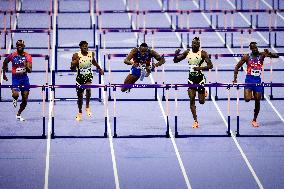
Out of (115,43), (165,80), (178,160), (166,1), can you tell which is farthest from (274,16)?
(178,160)

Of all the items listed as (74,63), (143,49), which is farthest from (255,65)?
(74,63)

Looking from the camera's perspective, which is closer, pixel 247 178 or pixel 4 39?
pixel 247 178

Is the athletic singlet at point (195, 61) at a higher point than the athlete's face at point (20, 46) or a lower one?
lower

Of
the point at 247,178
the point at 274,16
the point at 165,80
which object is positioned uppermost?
the point at 274,16

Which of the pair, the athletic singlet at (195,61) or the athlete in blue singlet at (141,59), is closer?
the athletic singlet at (195,61)

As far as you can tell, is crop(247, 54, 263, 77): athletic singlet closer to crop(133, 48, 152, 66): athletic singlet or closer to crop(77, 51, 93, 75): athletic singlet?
crop(133, 48, 152, 66): athletic singlet

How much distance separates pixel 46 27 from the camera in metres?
27.8

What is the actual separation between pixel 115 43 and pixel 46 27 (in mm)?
2515

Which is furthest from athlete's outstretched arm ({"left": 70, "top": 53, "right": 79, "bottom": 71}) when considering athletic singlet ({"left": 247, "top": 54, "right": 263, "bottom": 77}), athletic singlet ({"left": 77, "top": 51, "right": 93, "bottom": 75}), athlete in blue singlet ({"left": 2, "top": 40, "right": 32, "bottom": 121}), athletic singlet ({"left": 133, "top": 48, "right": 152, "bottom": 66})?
athletic singlet ({"left": 247, "top": 54, "right": 263, "bottom": 77})

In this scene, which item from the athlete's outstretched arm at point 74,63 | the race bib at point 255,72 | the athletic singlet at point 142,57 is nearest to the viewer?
the race bib at point 255,72

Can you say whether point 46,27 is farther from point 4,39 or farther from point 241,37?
point 241,37

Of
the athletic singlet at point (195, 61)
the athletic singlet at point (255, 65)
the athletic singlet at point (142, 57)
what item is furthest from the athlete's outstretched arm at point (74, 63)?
the athletic singlet at point (255, 65)

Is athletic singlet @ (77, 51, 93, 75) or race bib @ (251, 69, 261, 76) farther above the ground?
athletic singlet @ (77, 51, 93, 75)

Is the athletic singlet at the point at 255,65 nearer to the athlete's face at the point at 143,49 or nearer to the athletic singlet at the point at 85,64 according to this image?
the athlete's face at the point at 143,49
